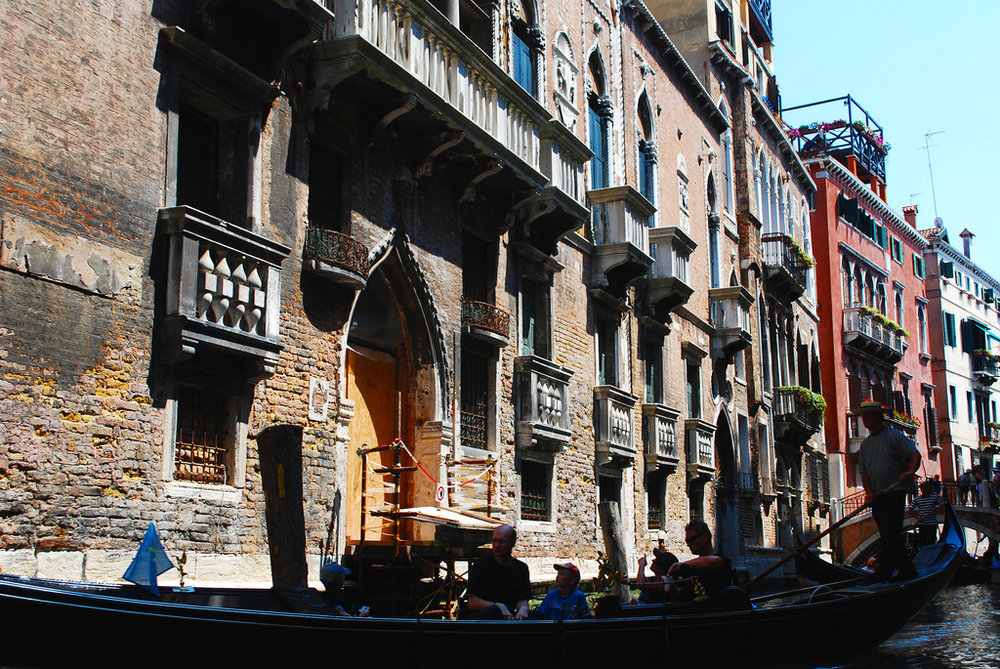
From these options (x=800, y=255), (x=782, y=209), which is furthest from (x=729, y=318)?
(x=782, y=209)

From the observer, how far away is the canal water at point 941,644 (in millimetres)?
8992

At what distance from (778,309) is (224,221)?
2187 centimetres

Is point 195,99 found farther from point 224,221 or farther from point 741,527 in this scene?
point 741,527

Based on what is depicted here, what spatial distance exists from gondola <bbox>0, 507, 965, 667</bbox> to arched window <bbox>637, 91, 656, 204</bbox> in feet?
38.6

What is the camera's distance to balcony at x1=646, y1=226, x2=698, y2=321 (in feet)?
60.1

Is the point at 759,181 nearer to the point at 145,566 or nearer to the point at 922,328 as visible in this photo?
the point at 922,328

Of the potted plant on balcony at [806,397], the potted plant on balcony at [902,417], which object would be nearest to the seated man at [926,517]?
the potted plant on balcony at [806,397]

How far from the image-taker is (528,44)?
15445mm

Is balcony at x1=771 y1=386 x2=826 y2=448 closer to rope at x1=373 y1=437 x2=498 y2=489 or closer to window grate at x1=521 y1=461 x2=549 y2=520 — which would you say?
window grate at x1=521 y1=461 x2=549 y2=520

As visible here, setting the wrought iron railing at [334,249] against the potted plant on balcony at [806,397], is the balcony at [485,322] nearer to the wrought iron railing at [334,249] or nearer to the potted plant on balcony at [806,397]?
the wrought iron railing at [334,249]

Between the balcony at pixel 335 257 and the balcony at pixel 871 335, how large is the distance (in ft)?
89.4

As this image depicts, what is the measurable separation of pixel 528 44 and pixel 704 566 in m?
9.99

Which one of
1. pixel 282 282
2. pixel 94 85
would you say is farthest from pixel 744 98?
pixel 94 85

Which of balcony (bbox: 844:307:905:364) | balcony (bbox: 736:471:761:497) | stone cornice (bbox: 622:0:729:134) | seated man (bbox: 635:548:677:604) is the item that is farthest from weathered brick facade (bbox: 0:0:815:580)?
balcony (bbox: 844:307:905:364)
